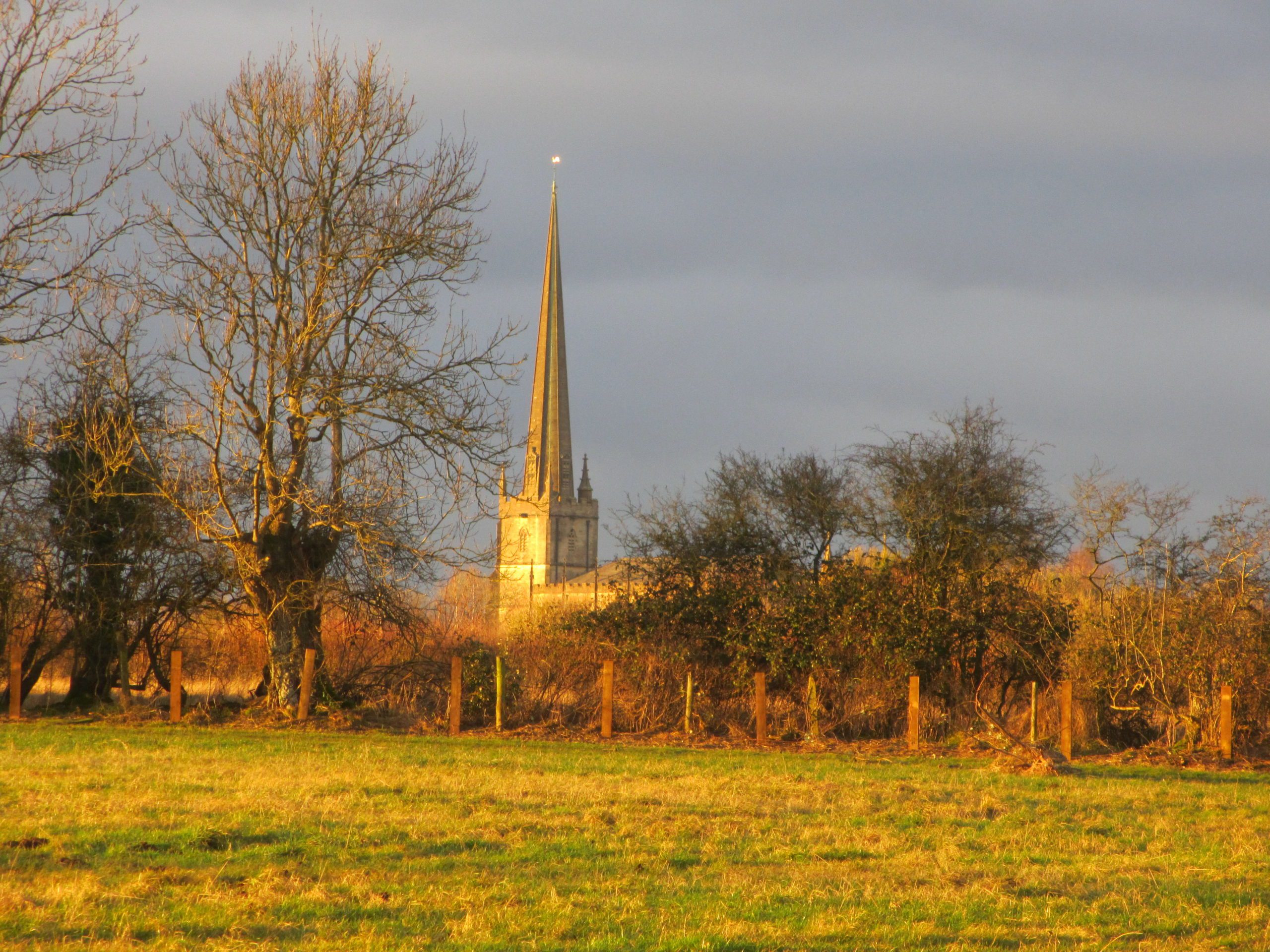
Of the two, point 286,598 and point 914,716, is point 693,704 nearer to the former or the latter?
point 914,716

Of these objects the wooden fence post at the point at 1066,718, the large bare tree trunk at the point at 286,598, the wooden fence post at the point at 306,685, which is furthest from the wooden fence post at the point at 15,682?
the wooden fence post at the point at 1066,718

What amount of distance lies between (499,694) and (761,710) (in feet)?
12.2

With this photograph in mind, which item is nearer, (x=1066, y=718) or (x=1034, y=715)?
(x=1066, y=718)

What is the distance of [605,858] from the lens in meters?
7.30

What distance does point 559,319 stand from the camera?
10012 centimetres

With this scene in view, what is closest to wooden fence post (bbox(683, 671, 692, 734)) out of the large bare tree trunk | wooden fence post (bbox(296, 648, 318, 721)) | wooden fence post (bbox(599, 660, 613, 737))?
wooden fence post (bbox(599, 660, 613, 737))

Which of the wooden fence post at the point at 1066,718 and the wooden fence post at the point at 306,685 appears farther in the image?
the wooden fence post at the point at 306,685

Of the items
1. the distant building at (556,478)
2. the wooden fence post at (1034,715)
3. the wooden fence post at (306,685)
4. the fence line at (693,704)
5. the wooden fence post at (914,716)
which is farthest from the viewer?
the distant building at (556,478)

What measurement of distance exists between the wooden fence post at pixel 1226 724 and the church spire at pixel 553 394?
251 feet

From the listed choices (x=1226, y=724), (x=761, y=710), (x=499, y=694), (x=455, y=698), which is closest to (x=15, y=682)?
(x=455, y=698)

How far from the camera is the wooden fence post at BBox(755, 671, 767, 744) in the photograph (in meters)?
16.7

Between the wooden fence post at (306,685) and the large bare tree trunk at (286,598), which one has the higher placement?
the large bare tree trunk at (286,598)

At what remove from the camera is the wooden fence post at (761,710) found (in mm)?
16734

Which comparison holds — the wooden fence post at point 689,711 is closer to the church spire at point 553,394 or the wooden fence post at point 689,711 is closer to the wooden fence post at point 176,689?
the wooden fence post at point 176,689
